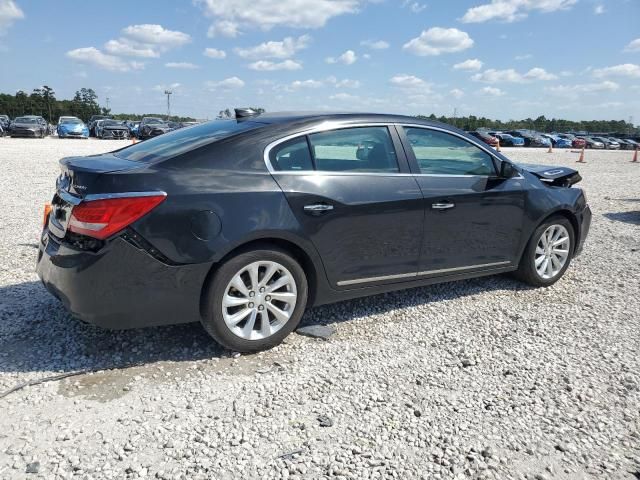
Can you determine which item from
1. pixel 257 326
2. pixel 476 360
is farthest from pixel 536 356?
pixel 257 326

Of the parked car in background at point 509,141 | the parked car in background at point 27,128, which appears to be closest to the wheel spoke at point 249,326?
the parked car in background at point 27,128

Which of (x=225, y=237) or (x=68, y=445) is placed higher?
(x=225, y=237)

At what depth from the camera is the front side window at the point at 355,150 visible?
376cm

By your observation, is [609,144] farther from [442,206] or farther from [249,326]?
[249,326]

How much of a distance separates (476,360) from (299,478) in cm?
170

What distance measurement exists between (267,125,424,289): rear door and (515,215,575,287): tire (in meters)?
1.44

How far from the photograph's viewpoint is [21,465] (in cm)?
237

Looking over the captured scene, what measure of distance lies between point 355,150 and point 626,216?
730cm

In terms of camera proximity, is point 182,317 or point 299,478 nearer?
point 299,478

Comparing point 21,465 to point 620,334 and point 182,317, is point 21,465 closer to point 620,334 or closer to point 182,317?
point 182,317

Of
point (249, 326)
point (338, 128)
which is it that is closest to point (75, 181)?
point (249, 326)

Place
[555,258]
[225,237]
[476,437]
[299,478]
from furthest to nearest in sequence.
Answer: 1. [555,258]
2. [225,237]
3. [476,437]
4. [299,478]

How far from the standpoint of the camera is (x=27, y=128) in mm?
32125

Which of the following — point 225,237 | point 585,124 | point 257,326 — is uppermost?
point 585,124
